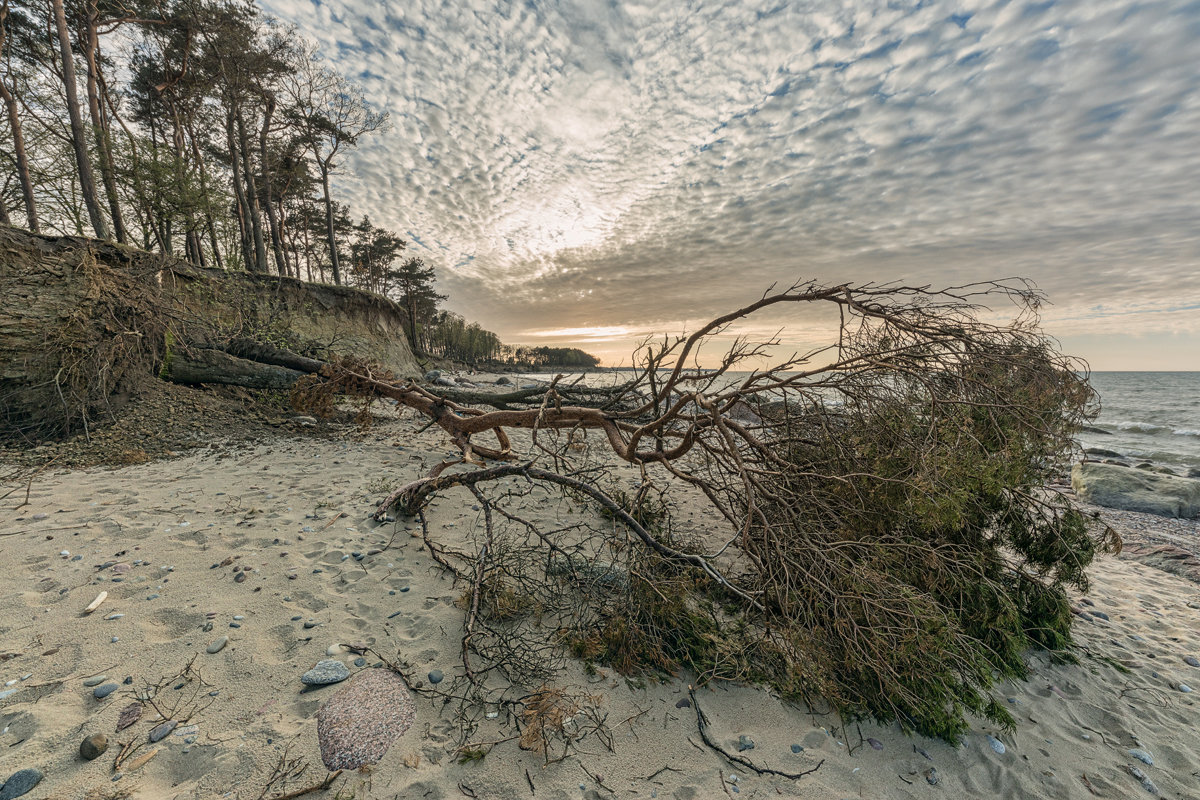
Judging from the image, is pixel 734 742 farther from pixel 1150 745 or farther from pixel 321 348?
pixel 321 348

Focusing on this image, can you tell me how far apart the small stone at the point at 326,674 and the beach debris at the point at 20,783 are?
0.98 metres

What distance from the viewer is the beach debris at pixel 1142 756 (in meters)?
2.75

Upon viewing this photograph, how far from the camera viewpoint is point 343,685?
258 centimetres

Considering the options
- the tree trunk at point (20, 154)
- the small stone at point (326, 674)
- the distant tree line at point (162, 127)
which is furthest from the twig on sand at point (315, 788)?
the tree trunk at point (20, 154)

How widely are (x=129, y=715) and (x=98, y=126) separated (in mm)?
19732

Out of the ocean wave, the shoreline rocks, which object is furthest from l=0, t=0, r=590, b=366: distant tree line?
the ocean wave

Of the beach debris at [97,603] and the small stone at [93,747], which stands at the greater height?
the beach debris at [97,603]

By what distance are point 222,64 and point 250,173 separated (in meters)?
3.57

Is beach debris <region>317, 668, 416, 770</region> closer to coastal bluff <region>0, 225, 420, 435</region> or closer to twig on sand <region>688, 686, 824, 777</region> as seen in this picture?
twig on sand <region>688, 686, 824, 777</region>

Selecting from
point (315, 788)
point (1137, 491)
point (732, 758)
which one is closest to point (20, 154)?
point (315, 788)

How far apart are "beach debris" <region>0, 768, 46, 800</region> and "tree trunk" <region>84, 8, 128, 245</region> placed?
16998mm

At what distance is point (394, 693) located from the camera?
8.42 ft

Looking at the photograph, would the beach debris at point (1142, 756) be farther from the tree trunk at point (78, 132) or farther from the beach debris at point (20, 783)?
the tree trunk at point (78, 132)

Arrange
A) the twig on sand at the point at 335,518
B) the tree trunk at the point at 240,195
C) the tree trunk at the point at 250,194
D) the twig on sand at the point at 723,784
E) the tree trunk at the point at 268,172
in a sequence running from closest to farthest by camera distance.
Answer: the twig on sand at the point at 723,784 → the twig on sand at the point at 335,518 → the tree trunk at the point at 240,195 → the tree trunk at the point at 250,194 → the tree trunk at the point at 268,172
